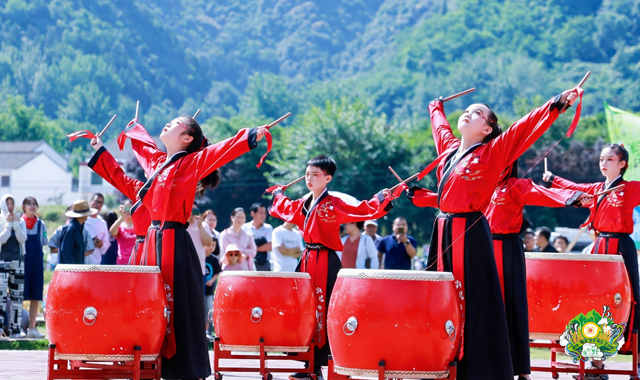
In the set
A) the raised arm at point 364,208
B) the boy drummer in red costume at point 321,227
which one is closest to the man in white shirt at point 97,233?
the boy drummer in red costume at point 321,227

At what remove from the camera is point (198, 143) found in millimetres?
5402

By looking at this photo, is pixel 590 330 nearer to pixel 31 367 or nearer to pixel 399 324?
pixel 399 324

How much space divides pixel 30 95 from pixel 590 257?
111 metres

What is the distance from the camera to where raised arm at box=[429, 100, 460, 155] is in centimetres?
530

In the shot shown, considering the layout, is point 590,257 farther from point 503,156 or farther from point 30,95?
point 30,95

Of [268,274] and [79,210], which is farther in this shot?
[79,210]

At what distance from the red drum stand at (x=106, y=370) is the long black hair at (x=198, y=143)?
3.55 feet

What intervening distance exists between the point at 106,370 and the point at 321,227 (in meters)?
2.01

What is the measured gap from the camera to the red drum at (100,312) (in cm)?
468

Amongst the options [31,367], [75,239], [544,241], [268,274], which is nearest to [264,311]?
[268,274]

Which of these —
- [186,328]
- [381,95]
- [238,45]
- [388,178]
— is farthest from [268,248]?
[238,45]

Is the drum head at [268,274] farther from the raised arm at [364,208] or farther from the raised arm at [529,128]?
the raised arm at [529,128]

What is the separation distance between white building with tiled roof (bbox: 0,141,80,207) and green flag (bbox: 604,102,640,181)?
205 feet

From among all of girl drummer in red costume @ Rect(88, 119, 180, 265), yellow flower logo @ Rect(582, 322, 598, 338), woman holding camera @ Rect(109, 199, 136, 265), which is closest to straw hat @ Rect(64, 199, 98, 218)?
woman holding camera @ Rect(109, 199, 136, 265)
